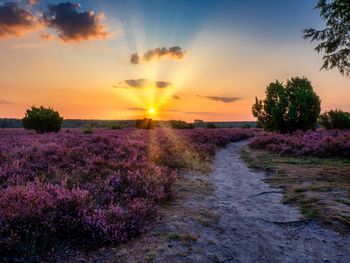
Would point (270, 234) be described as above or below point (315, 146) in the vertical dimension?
below

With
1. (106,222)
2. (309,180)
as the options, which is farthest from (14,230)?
(309,180)

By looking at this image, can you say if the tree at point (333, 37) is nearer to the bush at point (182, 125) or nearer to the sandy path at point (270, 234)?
the sandy path at point (270, 234)

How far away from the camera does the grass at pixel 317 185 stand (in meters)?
8.12

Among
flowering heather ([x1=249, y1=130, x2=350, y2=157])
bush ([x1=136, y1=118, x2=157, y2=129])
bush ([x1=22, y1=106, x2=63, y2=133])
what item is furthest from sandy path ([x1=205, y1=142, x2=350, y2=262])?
bush ([x1=136, y1=118, x2=157, y2=129])

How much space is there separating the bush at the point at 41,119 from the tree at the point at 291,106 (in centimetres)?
1936

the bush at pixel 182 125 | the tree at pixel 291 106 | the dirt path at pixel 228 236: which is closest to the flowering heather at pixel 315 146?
the tree at pixel 291 106

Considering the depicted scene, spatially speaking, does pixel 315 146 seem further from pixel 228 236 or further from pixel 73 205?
pixel 73 205

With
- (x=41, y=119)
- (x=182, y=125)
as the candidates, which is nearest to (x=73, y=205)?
(x=41, y=119)

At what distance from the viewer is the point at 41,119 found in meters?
29.7

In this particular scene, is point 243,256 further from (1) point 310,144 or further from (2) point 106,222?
(1) point 310,144

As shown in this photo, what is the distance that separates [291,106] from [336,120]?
10.2 m

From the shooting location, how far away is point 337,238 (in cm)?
691

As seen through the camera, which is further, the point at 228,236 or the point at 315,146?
the point at 315,146

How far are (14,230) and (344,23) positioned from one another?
22.6m
